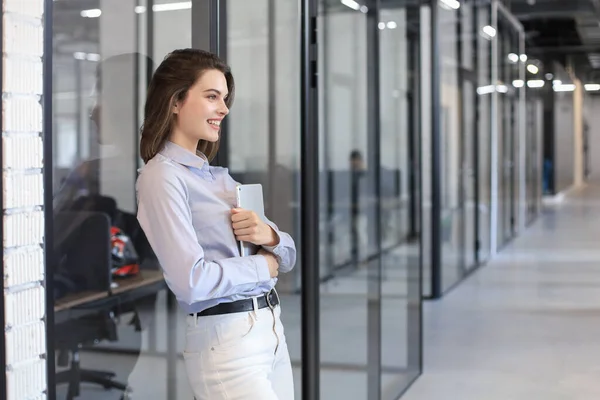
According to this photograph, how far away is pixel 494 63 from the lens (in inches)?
484

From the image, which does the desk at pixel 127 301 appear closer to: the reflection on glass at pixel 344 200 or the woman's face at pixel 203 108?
the woman's face at pixel 203 108

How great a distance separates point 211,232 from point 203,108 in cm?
30

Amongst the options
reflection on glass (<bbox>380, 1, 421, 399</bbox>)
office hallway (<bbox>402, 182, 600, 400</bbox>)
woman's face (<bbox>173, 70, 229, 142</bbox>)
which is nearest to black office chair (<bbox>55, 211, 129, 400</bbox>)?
woman's face (<bbox>173, 70, 229, 142</bbox>)

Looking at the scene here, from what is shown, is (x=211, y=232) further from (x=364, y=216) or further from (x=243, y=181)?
(x=364, y=216)

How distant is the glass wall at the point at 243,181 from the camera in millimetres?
2615

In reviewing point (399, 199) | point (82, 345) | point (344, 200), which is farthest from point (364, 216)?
point (82, 345)

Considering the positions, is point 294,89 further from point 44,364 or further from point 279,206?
point 44,364

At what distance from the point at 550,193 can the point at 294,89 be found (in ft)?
71.4

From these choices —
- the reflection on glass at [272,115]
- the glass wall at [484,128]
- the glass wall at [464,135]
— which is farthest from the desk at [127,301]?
the glass wall at [484,128]

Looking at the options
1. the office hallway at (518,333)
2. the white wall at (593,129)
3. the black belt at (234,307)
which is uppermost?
the white wall at (593,129)

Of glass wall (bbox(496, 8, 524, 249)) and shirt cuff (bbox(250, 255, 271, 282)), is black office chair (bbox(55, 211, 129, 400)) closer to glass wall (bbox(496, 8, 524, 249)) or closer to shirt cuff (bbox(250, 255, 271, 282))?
shirt cuff (bbox(250, 255, 271, 282))

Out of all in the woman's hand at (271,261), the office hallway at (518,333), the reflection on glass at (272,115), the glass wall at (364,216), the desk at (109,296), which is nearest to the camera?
the woman's hand at (271,261)

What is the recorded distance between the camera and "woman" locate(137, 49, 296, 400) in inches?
79.4

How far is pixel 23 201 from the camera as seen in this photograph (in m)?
1.82
